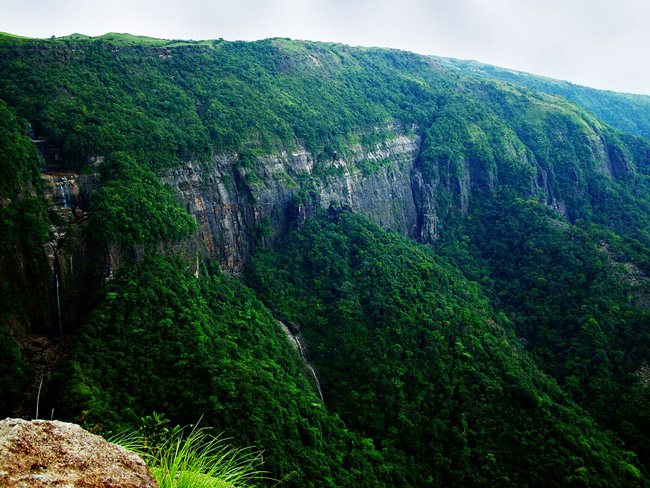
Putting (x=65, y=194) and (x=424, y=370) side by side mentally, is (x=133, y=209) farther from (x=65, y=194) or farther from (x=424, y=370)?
(x=424, y=370)

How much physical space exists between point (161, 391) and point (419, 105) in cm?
7755

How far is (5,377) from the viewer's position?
3003 cm

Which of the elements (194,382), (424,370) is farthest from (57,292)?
(424,370)

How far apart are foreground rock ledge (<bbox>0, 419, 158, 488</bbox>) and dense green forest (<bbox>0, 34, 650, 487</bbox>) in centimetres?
1990

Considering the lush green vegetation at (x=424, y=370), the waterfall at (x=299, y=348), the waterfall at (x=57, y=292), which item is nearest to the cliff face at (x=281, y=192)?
the lush green vegetation at (x=424, y=370)

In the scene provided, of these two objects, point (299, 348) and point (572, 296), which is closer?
point (299, 348)

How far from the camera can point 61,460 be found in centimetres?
595

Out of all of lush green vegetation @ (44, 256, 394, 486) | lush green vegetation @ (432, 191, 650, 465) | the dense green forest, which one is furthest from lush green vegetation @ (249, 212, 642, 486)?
lush green vegetation @ (44, 256, 394, 486)

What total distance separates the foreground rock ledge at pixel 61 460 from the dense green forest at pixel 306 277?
19.9 meters

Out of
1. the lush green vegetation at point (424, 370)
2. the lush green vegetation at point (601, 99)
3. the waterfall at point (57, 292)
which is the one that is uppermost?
the lush green vegetation at point (601, 99)

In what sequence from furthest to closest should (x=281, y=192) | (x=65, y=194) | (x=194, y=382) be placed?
1. (x=281, y=192)
2. (x=65, y=194)
3. (x=194, y=382)

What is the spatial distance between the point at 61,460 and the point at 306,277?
169 ft

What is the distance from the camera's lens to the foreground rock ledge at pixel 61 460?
217 inches

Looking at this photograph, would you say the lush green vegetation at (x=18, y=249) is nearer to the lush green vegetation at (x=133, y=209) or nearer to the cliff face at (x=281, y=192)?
the lush green vegetation at (x=133, y=209)
